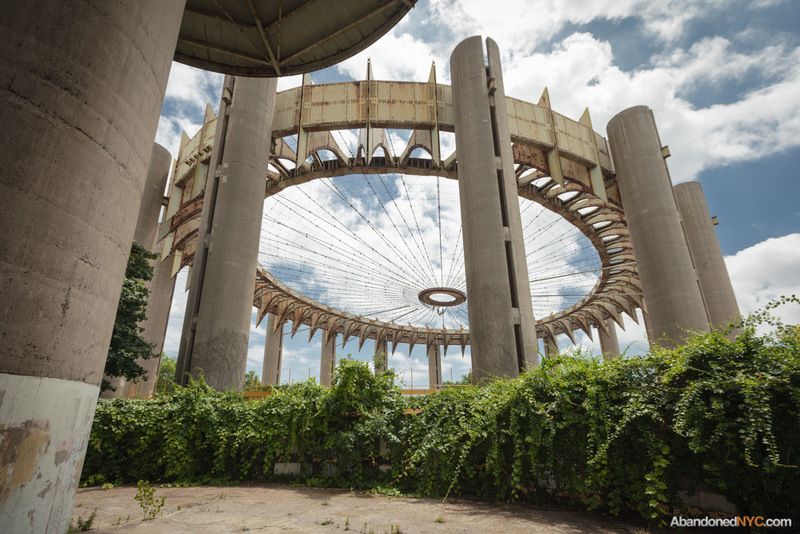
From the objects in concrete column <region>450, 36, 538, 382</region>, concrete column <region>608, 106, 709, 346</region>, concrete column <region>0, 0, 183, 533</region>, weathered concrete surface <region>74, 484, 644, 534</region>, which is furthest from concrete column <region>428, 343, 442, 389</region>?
concrete column <region>0, 0, 183, 533</region>

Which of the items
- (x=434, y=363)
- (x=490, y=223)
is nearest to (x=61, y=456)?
(x=490, y=223)

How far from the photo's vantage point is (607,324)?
5944 cm

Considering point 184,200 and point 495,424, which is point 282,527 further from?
point 184,200

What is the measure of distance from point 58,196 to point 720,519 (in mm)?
9693

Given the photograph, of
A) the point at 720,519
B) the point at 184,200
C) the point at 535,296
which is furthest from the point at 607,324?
the point at 720,519

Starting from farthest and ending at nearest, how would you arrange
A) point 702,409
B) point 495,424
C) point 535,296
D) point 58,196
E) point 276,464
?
point 535,296, point 276,464, point 495,424, point 702,409, point 58,196

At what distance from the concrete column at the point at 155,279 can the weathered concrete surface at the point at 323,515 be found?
1007 inches

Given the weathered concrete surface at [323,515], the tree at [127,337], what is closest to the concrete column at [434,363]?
the tree at [127,337]

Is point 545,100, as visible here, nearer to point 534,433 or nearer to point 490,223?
point 490,223

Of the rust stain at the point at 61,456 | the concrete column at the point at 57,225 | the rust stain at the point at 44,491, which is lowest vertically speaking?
the rust stain at the point at 44,491

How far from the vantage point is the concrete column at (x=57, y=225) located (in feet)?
11.9

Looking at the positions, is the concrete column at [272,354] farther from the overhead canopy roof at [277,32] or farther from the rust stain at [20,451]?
the rust stain at [20,451]

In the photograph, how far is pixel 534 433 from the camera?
8320mm

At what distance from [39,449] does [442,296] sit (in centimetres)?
4174
